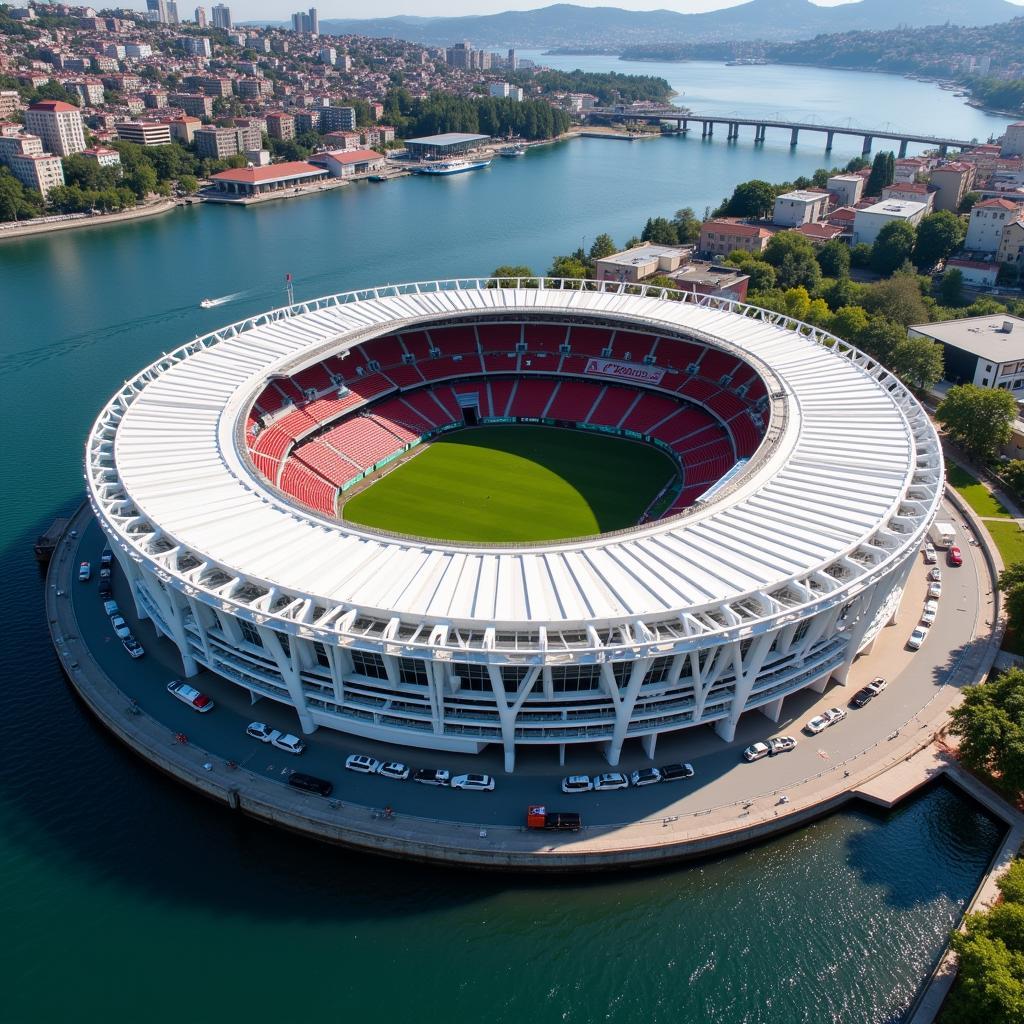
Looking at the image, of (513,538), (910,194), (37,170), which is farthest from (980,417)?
(37,170)

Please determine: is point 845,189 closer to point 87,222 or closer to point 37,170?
point 87,222

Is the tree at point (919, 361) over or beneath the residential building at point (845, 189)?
beneath

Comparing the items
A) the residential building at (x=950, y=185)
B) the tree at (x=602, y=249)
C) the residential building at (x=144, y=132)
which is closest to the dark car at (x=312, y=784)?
the tree at (x=602, y=249)

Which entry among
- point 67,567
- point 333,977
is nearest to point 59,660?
point 67,567

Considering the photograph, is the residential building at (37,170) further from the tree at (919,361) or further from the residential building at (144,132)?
the tree at (919,361)

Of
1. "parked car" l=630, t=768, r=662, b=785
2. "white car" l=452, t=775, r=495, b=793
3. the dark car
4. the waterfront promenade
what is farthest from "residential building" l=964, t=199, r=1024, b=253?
the dark car

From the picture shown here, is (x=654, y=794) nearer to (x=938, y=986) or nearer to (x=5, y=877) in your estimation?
(x=938, y=986)
